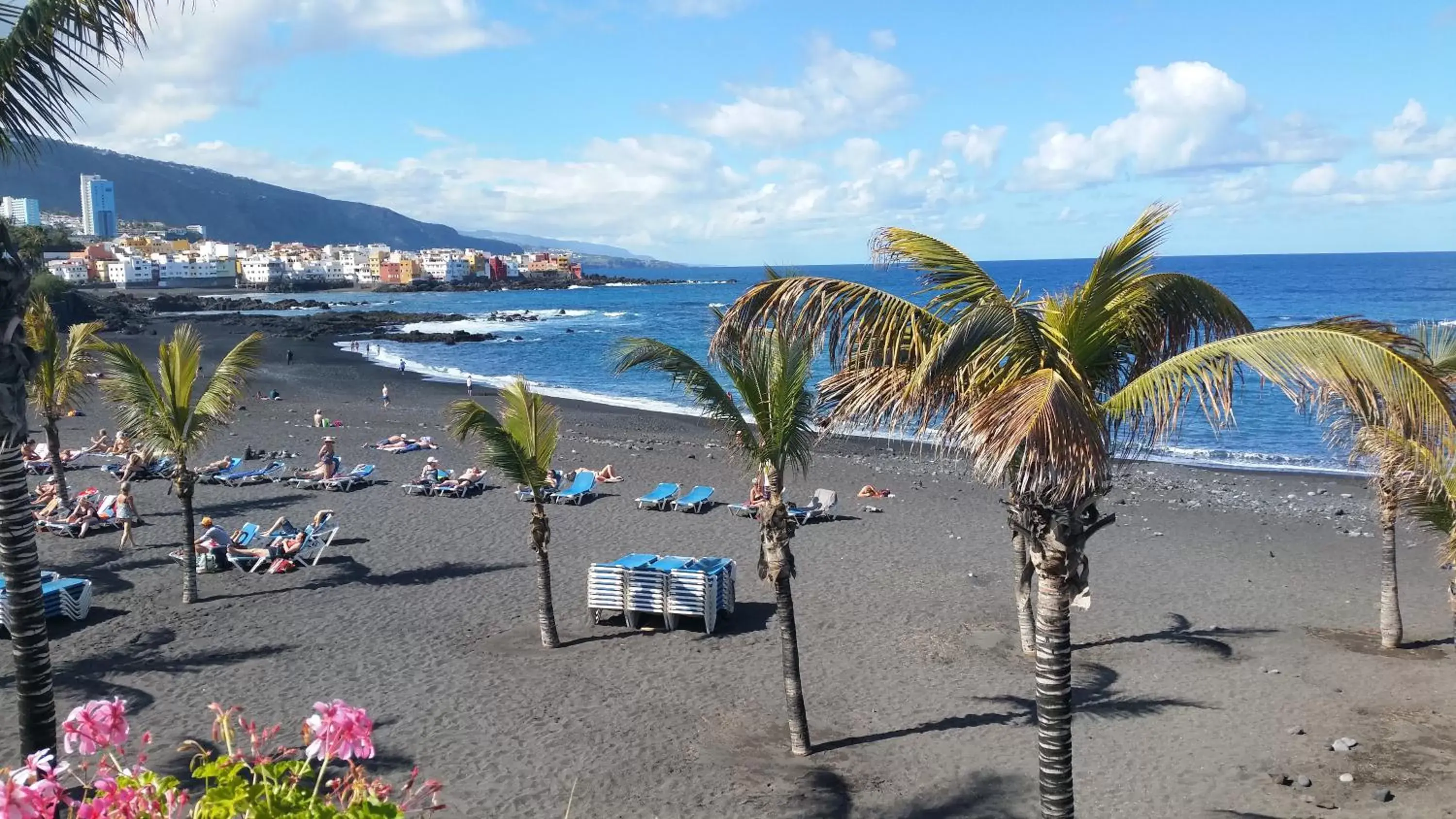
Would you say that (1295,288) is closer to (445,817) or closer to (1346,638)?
(1346,638)

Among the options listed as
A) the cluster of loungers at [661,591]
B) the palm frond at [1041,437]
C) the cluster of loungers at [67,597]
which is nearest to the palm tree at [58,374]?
the cluster of loungers at [67,597]

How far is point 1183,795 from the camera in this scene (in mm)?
7246

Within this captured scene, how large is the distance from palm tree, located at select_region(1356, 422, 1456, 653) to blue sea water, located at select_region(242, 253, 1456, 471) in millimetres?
3216

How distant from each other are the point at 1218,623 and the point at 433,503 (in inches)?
498

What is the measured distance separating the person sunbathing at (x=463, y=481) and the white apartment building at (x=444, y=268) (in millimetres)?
148641

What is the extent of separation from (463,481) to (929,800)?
41.9 feet

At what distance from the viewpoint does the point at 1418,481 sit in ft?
28.7

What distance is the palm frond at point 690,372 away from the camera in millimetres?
7355

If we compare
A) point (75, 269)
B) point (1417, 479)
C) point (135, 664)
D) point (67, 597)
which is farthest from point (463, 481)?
point (75, 269)

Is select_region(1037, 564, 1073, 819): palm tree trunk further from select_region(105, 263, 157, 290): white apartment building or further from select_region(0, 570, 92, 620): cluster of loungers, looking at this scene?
Answer: select_region(105, 263, 157, 290): white apartment building

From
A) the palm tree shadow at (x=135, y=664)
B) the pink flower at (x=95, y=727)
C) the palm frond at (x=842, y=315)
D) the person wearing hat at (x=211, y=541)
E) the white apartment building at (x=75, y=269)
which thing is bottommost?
the palm tree shadow at (x=135, y=664)

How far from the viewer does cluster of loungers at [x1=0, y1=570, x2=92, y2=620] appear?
1042 centimetres

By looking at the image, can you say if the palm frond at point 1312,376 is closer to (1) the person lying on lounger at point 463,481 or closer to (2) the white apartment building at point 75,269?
(1) the person lying on lounger at point 463,481

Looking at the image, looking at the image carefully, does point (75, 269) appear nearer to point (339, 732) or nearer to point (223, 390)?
point (223, 390)
